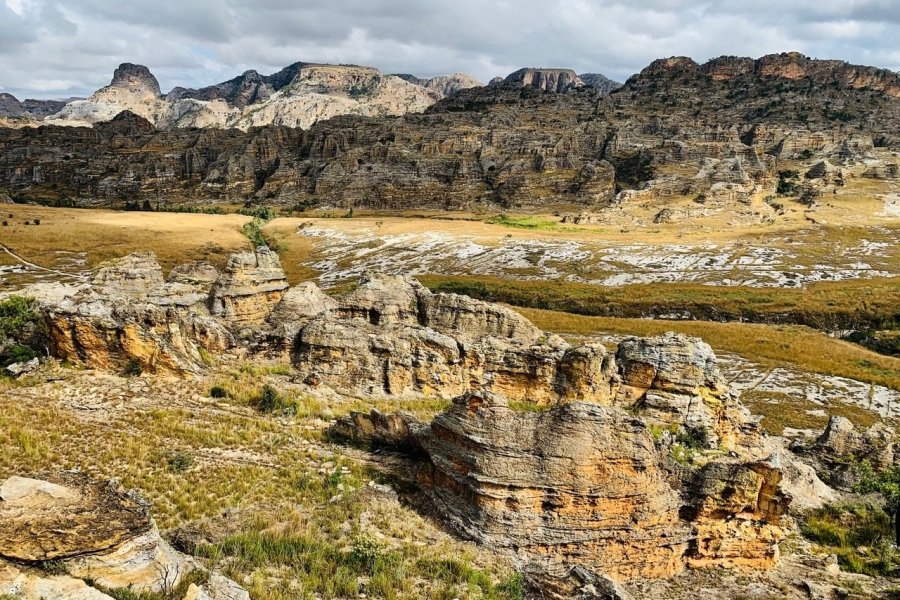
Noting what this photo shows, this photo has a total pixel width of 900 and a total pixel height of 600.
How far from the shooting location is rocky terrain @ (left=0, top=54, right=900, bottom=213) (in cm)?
11300

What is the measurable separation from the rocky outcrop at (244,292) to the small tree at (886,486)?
27.4 meters

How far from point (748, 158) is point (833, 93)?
81.2 meters

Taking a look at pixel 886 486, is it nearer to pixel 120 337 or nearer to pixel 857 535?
pixel 857 535

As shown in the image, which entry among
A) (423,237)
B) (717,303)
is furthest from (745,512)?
(423,237)

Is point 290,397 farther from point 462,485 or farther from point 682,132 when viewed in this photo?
point 682,132

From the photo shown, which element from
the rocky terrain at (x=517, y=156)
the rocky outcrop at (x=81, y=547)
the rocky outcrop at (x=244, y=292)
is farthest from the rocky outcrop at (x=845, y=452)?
the rocky terrain at (x=517, y=156)

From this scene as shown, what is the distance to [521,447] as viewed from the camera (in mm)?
11258

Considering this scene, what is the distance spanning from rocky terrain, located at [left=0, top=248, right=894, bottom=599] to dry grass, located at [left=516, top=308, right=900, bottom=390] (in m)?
15.8

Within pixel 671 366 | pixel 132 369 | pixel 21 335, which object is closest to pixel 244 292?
pixel 21 335

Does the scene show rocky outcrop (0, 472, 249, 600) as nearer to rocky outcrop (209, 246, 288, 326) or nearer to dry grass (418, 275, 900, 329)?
rocky outcrop (209, 246, 288, 326)

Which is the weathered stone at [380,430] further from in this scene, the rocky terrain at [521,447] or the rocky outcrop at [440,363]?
the rocky outcrop at [440,363]

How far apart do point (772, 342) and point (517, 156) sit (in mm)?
98082

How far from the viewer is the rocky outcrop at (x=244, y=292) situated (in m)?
30.4

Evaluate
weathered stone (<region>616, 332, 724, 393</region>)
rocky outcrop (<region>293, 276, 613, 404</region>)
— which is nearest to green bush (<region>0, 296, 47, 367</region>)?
rocky outcrop (<region>293, 276, 613, 404</region>)
